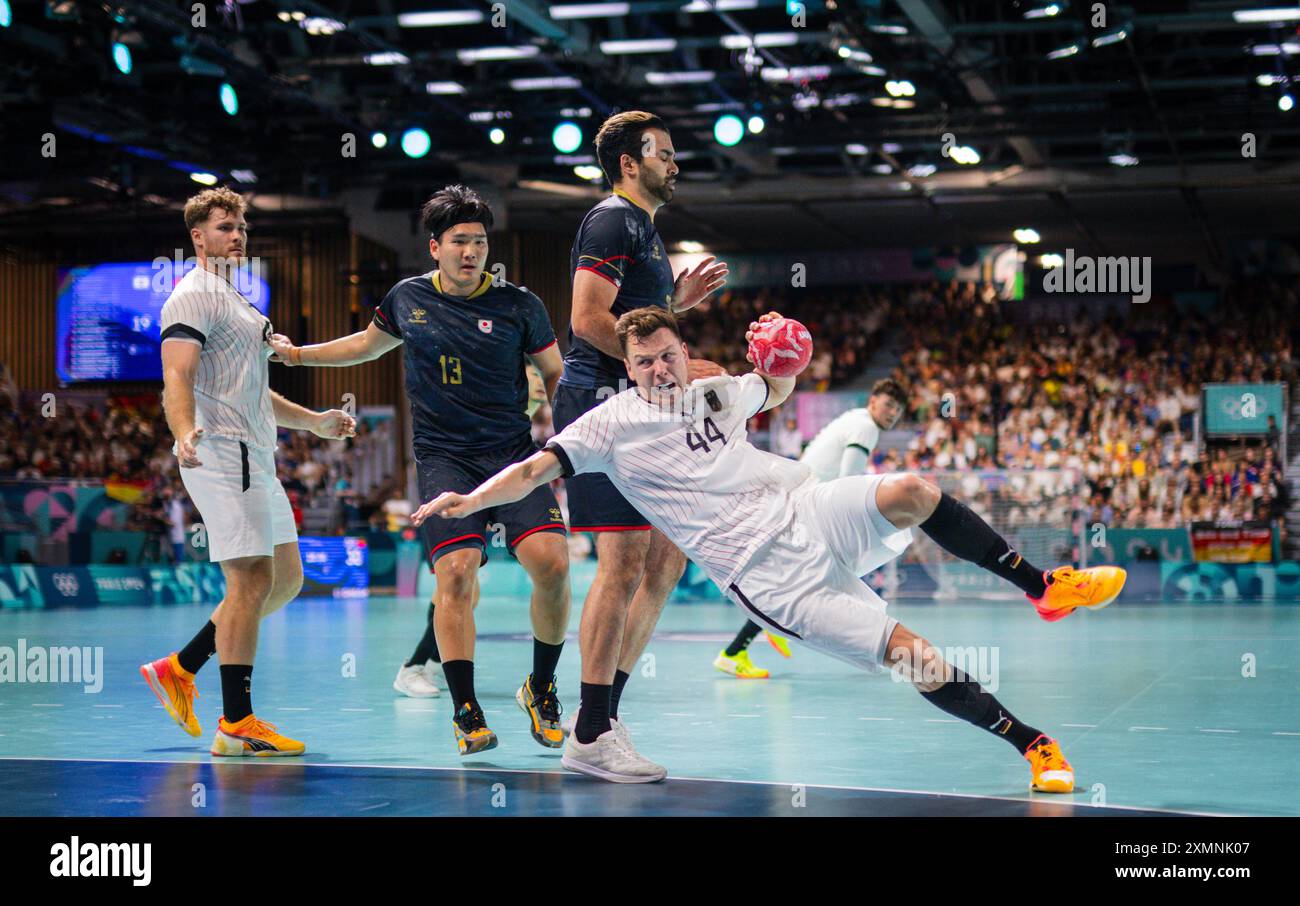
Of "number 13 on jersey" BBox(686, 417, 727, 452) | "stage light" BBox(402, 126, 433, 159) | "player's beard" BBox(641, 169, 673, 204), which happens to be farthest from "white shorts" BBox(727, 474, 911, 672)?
"stage light" BBox(402, 126, 433, 159)

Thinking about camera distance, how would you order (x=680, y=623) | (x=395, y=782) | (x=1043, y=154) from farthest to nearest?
(x=1043, y=154)
(x=680, y=623)
(x=395, y=782)

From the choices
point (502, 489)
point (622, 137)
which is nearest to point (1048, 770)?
point (502, 489)

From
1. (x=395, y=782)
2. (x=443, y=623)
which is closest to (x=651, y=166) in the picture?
(x=443, y=623)

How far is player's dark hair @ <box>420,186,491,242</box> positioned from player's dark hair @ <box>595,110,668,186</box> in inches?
21.0

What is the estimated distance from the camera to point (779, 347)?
486 cm

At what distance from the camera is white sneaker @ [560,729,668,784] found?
4.67 meters

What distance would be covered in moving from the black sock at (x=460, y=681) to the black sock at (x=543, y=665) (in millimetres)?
369

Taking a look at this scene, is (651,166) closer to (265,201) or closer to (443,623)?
(443,623)

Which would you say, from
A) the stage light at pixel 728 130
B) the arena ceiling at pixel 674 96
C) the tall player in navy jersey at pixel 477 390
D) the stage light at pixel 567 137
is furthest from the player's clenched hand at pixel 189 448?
the stage light at pixel 728 130

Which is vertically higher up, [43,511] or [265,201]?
[265,201]

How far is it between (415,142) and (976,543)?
14548 mm
